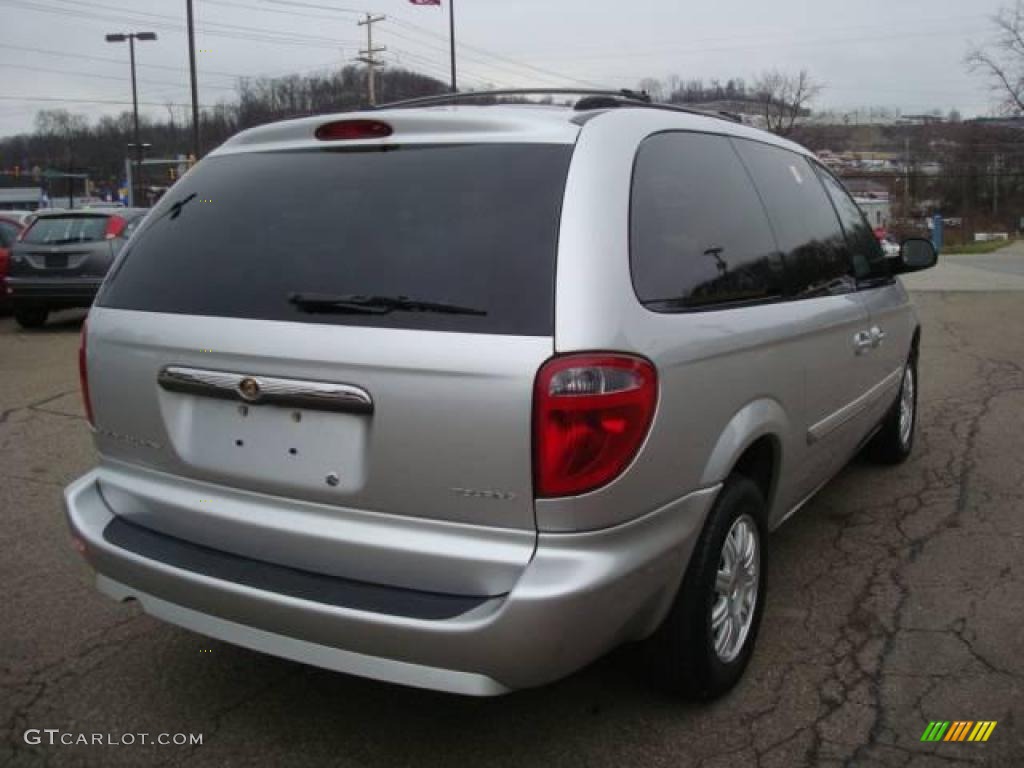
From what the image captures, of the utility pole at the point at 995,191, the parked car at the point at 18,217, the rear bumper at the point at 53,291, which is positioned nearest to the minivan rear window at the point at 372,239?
the rear bumper at the point at 53,291

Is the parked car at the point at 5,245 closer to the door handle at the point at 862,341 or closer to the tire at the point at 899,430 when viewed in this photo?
the tire at the point at 899,430

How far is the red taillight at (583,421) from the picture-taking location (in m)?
2.13

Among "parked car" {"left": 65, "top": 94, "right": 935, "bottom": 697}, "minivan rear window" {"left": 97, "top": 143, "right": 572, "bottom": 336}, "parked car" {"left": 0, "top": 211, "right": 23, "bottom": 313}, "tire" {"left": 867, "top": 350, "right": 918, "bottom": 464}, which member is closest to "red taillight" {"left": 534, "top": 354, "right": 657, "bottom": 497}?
"parked car" {"left": 65, "top": 94, "right": 935, "bottom": 697}

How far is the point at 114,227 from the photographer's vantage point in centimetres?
1196

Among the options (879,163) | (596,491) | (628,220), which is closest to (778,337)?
(628,220)

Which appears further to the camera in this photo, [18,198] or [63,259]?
[18,198]

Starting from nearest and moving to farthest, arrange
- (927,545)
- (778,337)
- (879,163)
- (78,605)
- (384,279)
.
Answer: (384,279) < (778,337) < (78,605) < (927,545) < (879,163)

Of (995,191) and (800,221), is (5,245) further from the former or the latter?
(995,191)

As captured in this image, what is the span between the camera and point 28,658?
3156 mm

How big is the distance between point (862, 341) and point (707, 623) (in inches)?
71.3

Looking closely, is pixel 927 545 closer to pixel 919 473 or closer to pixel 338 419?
pixel 919 473

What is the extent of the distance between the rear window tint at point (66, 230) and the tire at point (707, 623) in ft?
36.0

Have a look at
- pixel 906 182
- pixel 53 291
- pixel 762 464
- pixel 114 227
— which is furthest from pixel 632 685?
pixel 906 182

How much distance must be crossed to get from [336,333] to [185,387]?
0.52 metres
